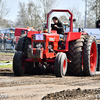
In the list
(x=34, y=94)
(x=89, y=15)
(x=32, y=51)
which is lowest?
(x=34, y=94)

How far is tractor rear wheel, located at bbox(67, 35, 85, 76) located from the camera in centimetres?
867

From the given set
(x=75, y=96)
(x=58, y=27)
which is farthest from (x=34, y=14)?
(x=75, y=96)

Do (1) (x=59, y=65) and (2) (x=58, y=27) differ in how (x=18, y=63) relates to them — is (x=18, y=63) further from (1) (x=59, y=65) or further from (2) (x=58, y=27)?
(2) (x=58, y=27)

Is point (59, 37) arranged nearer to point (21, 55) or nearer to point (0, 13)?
point (21, 55)

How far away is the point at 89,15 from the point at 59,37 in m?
26.9

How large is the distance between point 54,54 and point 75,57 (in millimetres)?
675

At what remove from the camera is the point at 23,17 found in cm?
4650

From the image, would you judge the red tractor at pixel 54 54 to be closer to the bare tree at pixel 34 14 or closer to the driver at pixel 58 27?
the driver at pixel 58 27

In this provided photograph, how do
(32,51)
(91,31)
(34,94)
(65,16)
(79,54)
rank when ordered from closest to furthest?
(34,94) < (32,51) < (79,54) < (91,31) < (65,16)

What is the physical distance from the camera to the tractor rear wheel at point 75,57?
867cm

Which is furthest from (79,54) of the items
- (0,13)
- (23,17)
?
(23,17)

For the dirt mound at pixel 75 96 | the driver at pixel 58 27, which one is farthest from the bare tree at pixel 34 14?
the dirt mound at pixel 75 96

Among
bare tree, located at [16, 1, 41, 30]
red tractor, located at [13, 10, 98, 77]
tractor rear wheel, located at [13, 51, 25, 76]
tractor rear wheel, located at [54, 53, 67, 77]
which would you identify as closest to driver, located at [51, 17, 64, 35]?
red tractor, located at [13, 10, 98, 77]

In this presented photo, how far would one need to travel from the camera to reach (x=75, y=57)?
8.70 metres
